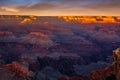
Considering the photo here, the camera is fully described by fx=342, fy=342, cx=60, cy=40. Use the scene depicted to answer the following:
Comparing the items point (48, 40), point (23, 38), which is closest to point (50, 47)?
point (48, 40)

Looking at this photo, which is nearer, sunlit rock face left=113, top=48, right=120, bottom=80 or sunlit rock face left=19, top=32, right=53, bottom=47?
sunlit rock face left=113, top=48, right=120, bottom=80

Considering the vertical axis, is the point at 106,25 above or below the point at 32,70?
above

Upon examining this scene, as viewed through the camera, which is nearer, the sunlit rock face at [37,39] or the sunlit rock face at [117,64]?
the sunlit rock face at [117,64]

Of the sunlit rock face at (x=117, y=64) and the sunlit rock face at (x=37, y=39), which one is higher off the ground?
the sunlit rock face at (x=117, y=64)

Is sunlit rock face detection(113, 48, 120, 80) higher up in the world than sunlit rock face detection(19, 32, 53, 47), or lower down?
higher up

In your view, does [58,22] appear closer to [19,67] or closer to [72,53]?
[72,53]

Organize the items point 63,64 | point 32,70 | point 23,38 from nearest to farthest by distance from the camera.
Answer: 1. point 32,70
2. point 63,64
3. point 23,38

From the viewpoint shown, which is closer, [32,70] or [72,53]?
[32,70]

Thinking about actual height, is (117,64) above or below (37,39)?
above

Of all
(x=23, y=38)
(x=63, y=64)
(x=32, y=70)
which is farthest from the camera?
(x=23, y=38)

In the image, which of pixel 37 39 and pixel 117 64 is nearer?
pixel 117 64
